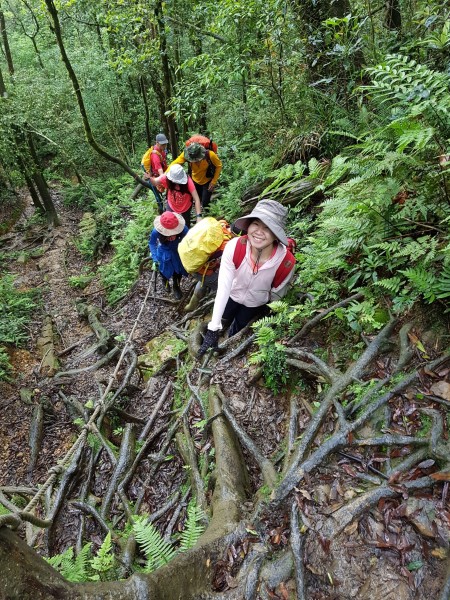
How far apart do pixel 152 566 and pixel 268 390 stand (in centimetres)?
194

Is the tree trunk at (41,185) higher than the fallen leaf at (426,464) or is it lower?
lower

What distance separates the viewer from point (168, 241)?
6.86m

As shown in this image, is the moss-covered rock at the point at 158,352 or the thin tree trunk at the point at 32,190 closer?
the moss-covered rock at the point at 158,352

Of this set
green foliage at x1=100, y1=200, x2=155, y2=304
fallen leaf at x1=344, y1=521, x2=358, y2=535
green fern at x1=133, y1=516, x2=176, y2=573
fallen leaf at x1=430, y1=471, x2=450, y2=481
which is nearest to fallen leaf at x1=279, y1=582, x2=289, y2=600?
fallen leaf at x1=344, y1=521, x2=358, y2=535

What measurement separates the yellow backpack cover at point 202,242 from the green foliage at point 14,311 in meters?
5.73

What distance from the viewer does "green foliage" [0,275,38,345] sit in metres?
8.98

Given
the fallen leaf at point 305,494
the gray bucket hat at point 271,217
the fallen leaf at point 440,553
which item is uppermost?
the gray bucket hat at point 271,217

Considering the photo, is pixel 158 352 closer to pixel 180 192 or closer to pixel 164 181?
pixel 180 192

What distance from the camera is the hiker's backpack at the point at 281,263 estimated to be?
420cm

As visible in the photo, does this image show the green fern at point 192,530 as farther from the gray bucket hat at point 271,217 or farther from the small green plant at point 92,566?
the gray bucket hat at point 271,217

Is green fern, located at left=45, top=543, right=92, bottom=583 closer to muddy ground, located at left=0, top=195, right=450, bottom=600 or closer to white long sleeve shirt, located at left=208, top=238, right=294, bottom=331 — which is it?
muddy ground, located at left=0, top=195, right=450, bottom=600

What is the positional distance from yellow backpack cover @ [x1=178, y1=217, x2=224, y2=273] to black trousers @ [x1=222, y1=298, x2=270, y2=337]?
764mm

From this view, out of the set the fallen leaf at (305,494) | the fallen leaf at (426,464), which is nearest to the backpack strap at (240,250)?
the fallen leaf at (305,494)

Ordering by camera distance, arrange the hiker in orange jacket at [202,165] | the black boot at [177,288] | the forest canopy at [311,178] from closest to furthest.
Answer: the forest canopy at [311,178]
the black boot at [177,288]
the hiker in orange jacket at [202,165]
